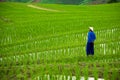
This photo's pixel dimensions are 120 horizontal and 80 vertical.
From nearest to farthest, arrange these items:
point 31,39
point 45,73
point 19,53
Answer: point 45,73 < point 19,53 < point 31,39

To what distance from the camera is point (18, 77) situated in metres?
8.62

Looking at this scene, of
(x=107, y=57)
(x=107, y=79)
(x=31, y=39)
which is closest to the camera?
(x=107, y=79)

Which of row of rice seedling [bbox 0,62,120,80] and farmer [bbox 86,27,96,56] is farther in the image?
farmer [bbox 86,27,96,56]

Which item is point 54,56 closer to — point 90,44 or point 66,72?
point 90,44

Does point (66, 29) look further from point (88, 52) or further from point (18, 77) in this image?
point (18, 77)

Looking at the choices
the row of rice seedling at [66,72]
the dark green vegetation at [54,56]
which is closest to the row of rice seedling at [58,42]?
the dark green vegetation at [54,56]

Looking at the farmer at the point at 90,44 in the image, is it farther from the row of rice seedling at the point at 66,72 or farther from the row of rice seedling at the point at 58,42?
the row of rice seedling at the point at 66,72

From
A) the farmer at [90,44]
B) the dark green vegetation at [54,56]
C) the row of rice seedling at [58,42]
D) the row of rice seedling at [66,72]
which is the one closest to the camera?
the row of rice seedling at [66,72]

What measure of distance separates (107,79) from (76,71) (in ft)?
4.35

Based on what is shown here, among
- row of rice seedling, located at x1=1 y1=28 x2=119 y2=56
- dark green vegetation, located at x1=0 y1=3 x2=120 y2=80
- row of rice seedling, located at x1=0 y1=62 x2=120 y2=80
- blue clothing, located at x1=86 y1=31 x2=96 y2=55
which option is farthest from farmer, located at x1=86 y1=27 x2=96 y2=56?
row of rice seedling, located at x1=0 y1=62 x2=120 y2=80

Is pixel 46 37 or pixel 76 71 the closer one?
pixel 76 71

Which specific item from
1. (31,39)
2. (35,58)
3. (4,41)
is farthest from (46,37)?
(35,58)

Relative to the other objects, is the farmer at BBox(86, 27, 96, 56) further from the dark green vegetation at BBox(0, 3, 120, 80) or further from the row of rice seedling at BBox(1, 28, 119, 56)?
the row of rice seedling at BBox(1, 28, 119, 56)

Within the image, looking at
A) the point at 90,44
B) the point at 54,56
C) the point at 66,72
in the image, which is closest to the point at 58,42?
the point at 54,56
